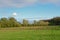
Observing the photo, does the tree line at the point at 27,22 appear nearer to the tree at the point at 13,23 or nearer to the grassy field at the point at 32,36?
the tree at the point at 13,23

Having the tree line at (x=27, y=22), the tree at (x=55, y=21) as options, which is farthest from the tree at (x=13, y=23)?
the tree at (x=55, y=21)

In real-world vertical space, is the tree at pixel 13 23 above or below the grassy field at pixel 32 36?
above

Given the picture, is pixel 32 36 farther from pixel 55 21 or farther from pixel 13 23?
pixel 13 23

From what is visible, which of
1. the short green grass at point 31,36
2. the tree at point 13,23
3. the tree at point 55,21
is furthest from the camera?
the tree at point 13,23

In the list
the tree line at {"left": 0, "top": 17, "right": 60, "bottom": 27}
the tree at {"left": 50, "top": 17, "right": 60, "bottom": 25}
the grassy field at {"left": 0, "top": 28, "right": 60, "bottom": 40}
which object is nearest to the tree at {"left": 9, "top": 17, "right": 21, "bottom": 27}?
the tree line at {"left": 0, "top": 17, "right": 60, "bottom": 27}

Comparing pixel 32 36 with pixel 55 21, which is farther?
pixel 55 21

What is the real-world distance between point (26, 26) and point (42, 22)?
4.08 meters

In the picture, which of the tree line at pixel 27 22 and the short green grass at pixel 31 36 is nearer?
the short green grass at pixel 31 36

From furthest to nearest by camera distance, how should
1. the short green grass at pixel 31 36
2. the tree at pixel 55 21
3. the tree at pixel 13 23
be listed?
the tree at pixel 13 23 < the tree at pixel 55 21 < the short green grass at pixel 31 36

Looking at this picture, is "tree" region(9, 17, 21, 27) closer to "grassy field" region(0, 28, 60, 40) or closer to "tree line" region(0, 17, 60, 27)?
"tree line" region(0, 17, 60, 27)

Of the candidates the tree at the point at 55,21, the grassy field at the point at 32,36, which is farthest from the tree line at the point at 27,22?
the grassy field at the point at 32,36

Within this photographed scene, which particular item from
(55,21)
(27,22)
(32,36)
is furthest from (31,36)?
(55,21)

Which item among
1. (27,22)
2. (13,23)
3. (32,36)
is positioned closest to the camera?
(32,36)

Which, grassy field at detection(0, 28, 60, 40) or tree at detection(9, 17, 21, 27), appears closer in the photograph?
grassy field at detection(0, 28, 60, 40)
